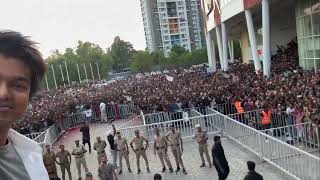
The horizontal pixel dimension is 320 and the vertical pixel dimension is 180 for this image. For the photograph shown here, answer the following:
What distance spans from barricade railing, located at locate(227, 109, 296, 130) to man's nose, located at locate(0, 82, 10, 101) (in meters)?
13.6

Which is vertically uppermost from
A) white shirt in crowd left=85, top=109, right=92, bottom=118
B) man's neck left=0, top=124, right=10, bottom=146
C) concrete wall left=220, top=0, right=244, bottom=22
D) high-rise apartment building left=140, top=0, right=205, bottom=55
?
high-rise apartment building left=140, top=0, right=205, bottom=55

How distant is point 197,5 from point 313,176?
18508 centimetres

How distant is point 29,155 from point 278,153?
10348mm

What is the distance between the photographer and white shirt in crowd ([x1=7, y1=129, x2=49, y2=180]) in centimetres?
151

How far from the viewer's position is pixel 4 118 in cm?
143

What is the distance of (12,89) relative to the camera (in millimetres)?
1478

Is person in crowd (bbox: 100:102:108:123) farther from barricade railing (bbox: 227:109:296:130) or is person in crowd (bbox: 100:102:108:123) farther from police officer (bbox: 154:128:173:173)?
police officer (bbox: 154:128:173:173)

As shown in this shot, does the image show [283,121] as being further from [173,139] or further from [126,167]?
[126,167]

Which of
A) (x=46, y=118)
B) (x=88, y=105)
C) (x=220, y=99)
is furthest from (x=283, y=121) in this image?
(x=88, y=105)

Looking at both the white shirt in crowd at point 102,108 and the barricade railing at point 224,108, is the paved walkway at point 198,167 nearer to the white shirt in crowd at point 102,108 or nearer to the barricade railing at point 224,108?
the barricade railing at point 224,108

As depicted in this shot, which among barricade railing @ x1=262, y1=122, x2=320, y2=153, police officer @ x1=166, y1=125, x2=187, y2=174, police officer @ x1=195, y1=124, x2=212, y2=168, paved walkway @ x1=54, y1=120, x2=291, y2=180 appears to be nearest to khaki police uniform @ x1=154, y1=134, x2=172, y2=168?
police officer @ x1=166, y1=125, x2=187, y2=174

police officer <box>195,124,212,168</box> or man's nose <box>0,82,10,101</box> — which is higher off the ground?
man's nose <box>0,82,10,101</box>

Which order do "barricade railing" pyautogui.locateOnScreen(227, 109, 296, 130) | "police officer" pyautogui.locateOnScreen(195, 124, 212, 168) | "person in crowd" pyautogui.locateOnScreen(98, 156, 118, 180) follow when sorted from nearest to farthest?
"person in crowd" pyautogui.locateOnScreen(98, 156, 118, 180) → "police officer" pyautogui.locateOnScreen(195, 124, 212, 168) → "barricade railing" pyautogui.locateOnScreen(227, 109, 296, 130)

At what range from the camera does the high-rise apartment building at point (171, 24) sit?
178 metres
